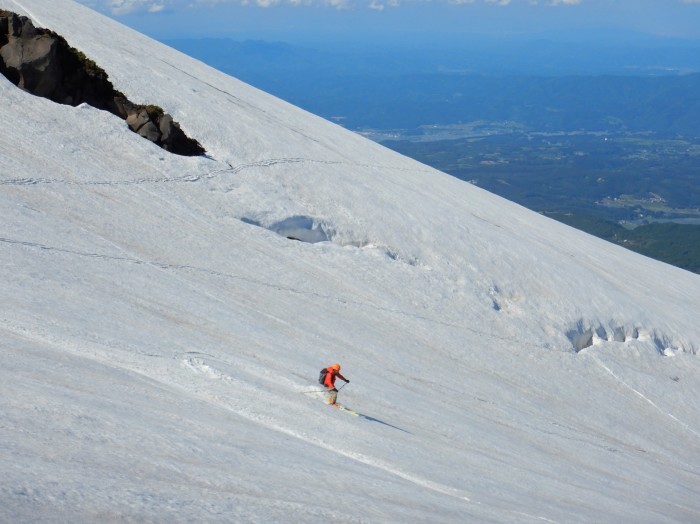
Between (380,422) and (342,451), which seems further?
(380,422)

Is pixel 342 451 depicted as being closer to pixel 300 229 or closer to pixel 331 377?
pixel 331 377

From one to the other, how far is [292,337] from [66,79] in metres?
14.5

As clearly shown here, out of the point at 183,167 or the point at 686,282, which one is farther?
the point at 686,282

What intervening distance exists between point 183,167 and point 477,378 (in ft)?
39.4

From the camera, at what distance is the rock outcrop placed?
1168 inches

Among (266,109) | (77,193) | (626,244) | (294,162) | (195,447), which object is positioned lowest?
(195,447)

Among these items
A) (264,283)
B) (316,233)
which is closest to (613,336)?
(316,233)

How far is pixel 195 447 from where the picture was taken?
1220cm

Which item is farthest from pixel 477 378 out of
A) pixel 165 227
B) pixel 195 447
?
pixel 195 447

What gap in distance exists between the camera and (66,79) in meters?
30.7

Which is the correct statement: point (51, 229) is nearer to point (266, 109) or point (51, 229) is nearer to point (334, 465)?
point (334, 465)

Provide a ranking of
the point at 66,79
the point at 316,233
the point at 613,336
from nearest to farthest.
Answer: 1. the point at 316,233
2. the point at 66,79
3. the point at 613,336

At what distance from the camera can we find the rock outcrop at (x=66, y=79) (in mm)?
29672

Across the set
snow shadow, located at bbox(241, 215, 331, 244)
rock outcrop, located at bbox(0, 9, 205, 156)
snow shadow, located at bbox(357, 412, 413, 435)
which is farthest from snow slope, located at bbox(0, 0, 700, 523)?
rock outcrop, located at bbox(0, 9, 205, 156)
